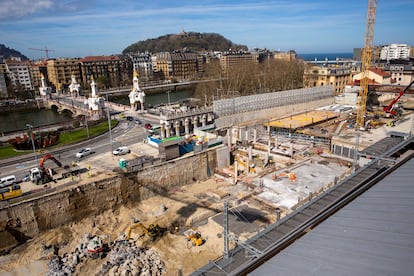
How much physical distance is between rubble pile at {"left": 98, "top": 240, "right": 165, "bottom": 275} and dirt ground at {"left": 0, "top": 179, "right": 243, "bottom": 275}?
511mm

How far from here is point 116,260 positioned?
56.6 ft

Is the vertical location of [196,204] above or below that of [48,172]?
below

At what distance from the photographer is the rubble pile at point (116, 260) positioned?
16.4 metres

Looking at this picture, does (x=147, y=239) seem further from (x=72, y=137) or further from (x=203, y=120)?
(x=72, y=137)

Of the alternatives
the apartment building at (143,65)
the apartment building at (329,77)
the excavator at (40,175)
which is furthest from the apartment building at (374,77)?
the apartment building at (143,65)

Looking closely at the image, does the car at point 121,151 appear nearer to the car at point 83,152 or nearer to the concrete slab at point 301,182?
the car at point 83,152

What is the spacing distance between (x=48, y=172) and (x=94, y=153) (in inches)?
220

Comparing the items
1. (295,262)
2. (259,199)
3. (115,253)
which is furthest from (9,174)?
(295,262)

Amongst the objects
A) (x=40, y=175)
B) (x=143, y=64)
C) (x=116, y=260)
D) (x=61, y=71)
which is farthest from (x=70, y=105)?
(x=143, y=64)

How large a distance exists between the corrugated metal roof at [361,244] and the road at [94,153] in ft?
68.7

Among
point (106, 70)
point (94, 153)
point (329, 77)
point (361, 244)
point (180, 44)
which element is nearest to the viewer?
point (361, 244)

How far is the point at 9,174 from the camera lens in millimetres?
23797

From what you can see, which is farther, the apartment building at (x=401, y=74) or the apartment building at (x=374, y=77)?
the apartment building at (x=401, y=74)

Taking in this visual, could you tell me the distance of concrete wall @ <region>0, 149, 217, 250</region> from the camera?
19.7 m
